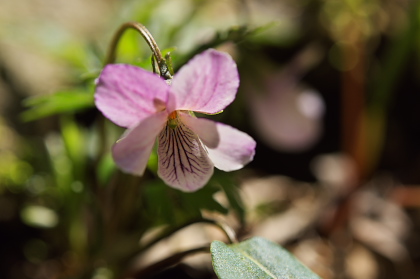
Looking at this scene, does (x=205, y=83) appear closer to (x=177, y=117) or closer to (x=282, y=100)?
(x=177, y=117)

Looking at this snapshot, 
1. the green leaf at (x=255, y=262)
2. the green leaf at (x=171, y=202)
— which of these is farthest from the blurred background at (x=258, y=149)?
the green leaf at (x=255, y=262)

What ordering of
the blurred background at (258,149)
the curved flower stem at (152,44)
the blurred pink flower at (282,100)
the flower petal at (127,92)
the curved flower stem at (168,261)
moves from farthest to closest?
the blurred pink flower at (282,100)
the blurred background at (258,149)
the curved flower stem at (168,261)
the curved flower stem at (152,44)
the flower petal at (127,92)

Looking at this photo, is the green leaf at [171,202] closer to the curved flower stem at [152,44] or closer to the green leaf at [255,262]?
the green leaf at [255,262]

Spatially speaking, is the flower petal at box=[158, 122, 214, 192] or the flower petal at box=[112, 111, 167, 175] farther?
the flower petal at box=[158, 122, 214, 192]

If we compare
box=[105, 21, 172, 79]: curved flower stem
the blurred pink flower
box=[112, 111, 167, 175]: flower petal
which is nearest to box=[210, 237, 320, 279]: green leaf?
box=[112, 111, 167, 175]: flower petal

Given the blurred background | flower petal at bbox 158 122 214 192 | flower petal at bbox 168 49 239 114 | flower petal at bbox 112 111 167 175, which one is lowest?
the blurred background

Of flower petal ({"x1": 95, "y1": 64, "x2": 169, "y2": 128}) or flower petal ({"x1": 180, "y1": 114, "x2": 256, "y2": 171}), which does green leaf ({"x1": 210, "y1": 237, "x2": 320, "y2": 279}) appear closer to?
flower petal ({"x1": 180, "y1": 114, "x2": 256, "y2": 171})

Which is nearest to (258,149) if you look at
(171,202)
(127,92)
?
(171,202)
